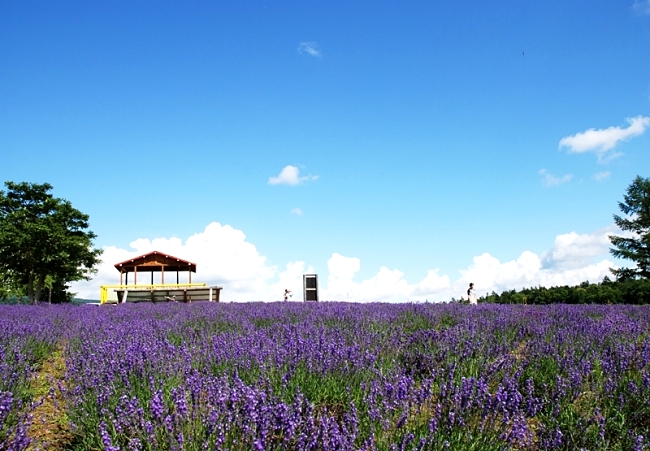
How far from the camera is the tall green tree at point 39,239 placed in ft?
75.0

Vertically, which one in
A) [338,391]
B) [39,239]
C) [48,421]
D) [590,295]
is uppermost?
[39,239]

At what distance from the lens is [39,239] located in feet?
75.4

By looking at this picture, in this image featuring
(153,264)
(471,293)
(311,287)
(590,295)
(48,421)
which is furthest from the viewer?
(153,264)

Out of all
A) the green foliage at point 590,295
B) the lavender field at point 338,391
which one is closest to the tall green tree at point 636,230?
the green foliage at point 590,295

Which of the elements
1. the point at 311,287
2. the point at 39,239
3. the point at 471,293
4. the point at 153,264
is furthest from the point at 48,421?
the point at 39,239

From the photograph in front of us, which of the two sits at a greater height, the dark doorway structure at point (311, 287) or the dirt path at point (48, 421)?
the dark doorway structure at point (311, 287)

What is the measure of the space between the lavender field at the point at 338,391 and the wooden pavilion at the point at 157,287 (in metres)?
12.2

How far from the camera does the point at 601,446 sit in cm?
288

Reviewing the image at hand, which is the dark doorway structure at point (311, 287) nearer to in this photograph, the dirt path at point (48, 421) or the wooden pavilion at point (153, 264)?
the wooden pavilion at point (153, 264)

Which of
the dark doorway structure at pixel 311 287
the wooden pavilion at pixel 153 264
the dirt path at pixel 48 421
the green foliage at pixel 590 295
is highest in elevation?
the wooden pavilion at pixel 153 264

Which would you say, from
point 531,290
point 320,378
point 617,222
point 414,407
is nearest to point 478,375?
point 414,407

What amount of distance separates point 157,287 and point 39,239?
755 centimetres

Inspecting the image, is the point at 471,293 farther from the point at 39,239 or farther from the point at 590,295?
the point at 39,239

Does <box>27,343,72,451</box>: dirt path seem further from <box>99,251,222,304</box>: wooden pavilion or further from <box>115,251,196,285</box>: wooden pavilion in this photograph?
<box>115,251,196,285</box>: wooden pavilion
